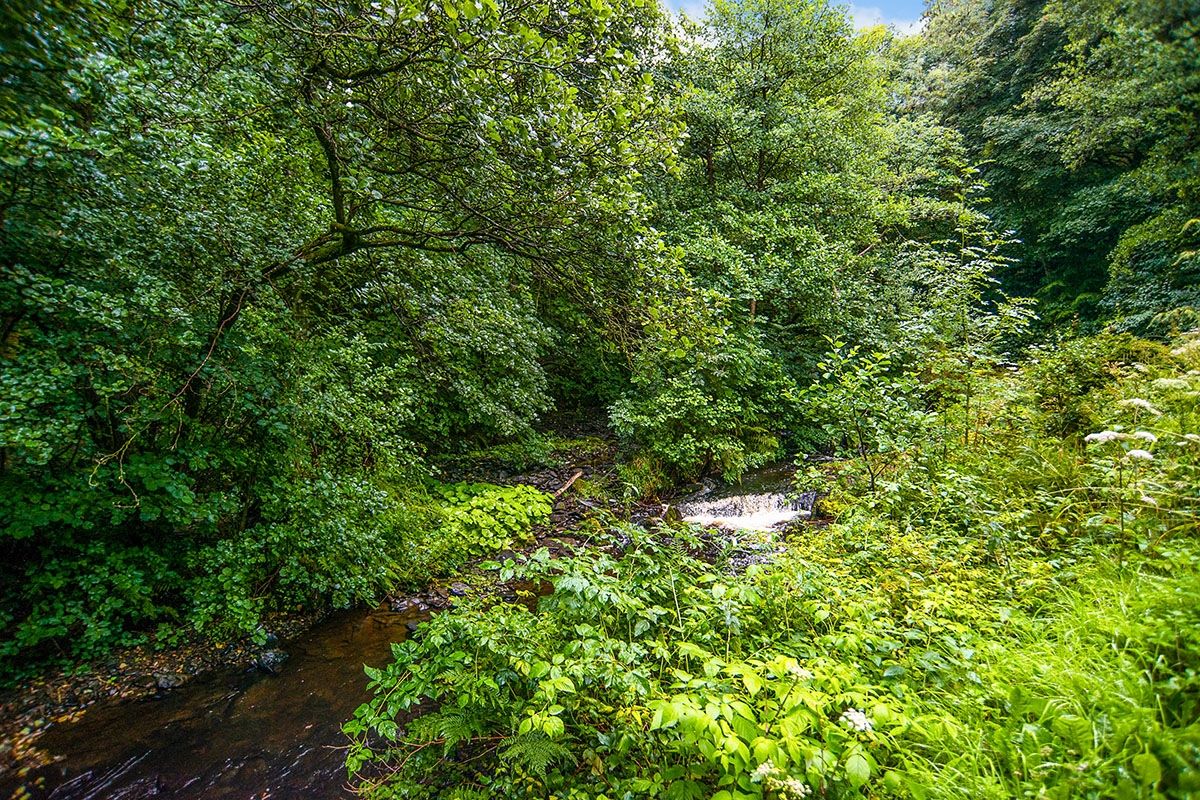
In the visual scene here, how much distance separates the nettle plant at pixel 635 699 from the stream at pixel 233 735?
2.51ft

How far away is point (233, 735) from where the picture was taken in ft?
12.3

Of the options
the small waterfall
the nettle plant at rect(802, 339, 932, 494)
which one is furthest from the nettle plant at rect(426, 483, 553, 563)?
the nettle plant at rect(802, 339, 932, 494)

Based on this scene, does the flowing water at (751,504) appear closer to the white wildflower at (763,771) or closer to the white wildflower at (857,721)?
the white wildflower at (857,721)

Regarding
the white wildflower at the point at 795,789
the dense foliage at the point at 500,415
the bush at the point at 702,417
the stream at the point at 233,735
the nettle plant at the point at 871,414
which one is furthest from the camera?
the bush at the point at 702,417

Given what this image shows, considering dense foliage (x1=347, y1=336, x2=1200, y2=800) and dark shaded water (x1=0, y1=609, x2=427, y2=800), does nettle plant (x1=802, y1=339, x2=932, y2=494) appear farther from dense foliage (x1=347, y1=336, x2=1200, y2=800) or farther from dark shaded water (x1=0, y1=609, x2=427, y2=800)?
dark shaded water (x1=0, y1=609, x2=427, y2=800)

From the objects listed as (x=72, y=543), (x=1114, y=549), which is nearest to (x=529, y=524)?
(x=72, y=543)

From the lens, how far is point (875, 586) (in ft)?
11.0

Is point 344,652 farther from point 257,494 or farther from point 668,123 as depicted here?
point 668,123

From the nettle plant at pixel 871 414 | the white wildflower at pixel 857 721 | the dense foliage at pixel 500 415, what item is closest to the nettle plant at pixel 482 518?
the dense foliage at pixel 500 415

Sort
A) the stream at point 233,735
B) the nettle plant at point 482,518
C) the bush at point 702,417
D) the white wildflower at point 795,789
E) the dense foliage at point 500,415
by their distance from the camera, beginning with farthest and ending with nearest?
the bush at point 702,417 → the nettle plant at point 482,518 → the stream at point 233,735 → the dense foliage at point 500,415 → the white wildflower at point 795,789

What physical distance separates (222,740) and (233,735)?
0.07 meters

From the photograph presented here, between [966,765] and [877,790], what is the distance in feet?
1.25

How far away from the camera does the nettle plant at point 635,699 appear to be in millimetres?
1710

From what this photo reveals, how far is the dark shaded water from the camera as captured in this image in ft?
10.8
